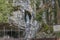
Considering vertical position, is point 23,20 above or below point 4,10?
below

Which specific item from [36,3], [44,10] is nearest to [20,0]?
[36,3]

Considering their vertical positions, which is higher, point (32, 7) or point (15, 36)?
point (32, 7)

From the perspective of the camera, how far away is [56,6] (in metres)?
5.33

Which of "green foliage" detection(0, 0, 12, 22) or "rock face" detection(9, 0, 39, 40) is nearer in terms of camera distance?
"green foliage" detection(0, 0, 12, 22)

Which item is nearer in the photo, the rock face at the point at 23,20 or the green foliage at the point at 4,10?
the green foliage at the point at 4,10

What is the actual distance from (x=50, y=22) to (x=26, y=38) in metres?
1.01

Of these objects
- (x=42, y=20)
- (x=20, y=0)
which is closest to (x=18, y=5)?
(x=20, y=0)

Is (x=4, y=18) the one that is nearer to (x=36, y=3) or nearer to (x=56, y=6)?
(x=36, y=3)

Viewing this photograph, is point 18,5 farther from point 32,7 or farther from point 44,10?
point 44,10

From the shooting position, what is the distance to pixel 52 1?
543 cm

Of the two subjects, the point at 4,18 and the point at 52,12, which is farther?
the point at 52,12

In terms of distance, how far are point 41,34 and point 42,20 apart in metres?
0.49

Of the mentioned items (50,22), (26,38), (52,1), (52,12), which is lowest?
(26,38)

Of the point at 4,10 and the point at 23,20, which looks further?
the point at 23,20
